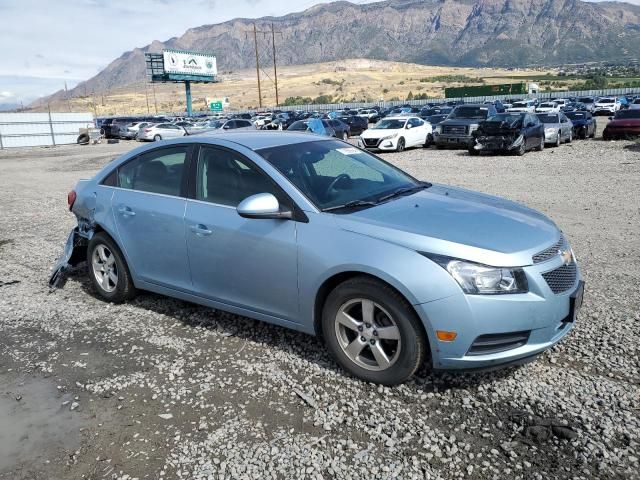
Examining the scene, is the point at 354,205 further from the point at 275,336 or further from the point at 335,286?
the point at 275,336

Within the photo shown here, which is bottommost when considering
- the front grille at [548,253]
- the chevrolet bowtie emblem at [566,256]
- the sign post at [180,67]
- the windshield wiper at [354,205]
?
the chevrolet bowtie emblem at [566,256]

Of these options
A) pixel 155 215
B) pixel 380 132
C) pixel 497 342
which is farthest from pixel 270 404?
pixel 380 132

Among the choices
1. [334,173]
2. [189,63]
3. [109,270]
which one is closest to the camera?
[334,173]

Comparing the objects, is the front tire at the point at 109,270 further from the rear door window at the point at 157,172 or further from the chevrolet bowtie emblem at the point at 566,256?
the chevrolet bowtie emblem at the point at 566,256

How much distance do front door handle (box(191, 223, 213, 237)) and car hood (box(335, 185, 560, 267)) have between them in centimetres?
112

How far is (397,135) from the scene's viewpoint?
68.9ft

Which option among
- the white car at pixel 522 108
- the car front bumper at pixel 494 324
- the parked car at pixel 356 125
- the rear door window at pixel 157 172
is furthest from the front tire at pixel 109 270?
the white car at pixel 522 108

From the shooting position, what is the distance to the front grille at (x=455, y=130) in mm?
20578

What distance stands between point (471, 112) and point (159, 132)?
73.0ft

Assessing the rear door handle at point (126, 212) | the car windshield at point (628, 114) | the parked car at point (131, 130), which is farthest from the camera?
the parked car at point (131, 130)

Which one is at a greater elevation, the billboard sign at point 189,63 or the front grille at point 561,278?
the billboard sign at point 189,63

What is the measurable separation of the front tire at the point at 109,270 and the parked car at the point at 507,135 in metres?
15.4

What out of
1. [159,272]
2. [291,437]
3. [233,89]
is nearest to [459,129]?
[159,272]

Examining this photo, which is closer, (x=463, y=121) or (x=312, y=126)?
(x=463, y=121)
